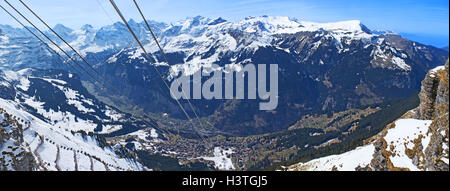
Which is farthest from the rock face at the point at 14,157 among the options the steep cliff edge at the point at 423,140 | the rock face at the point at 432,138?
the rock face at the point at 432,138

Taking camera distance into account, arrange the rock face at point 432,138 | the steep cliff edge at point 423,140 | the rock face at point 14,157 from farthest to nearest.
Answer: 1. the rock face at point 14,157
2. the steep cliff edge at point 423,140
3. the rock face at point 432,138

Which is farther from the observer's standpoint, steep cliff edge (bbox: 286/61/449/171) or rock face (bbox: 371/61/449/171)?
steep cliff edge (bbox: 286/61/449/171)

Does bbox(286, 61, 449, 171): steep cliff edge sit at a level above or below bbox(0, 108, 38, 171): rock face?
above

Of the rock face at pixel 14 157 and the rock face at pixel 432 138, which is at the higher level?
the rock face at pixel 432 138

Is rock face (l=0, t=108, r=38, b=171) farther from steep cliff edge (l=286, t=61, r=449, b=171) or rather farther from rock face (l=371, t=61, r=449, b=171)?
rock face (l=371, t=61, r=449, b=171)

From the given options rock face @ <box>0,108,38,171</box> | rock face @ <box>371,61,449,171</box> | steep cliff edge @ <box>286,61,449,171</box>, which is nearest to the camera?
rock face @ <box>371,61,449,171</box>

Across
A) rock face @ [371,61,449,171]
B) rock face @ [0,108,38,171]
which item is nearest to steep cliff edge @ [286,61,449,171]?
rock face @ [371,61,449,171]

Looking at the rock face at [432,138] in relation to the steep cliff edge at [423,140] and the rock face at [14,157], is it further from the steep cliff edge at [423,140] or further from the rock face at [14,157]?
the rock face at [14,157]

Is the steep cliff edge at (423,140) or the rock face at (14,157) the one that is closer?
the steep cliff edge at (423,140)
